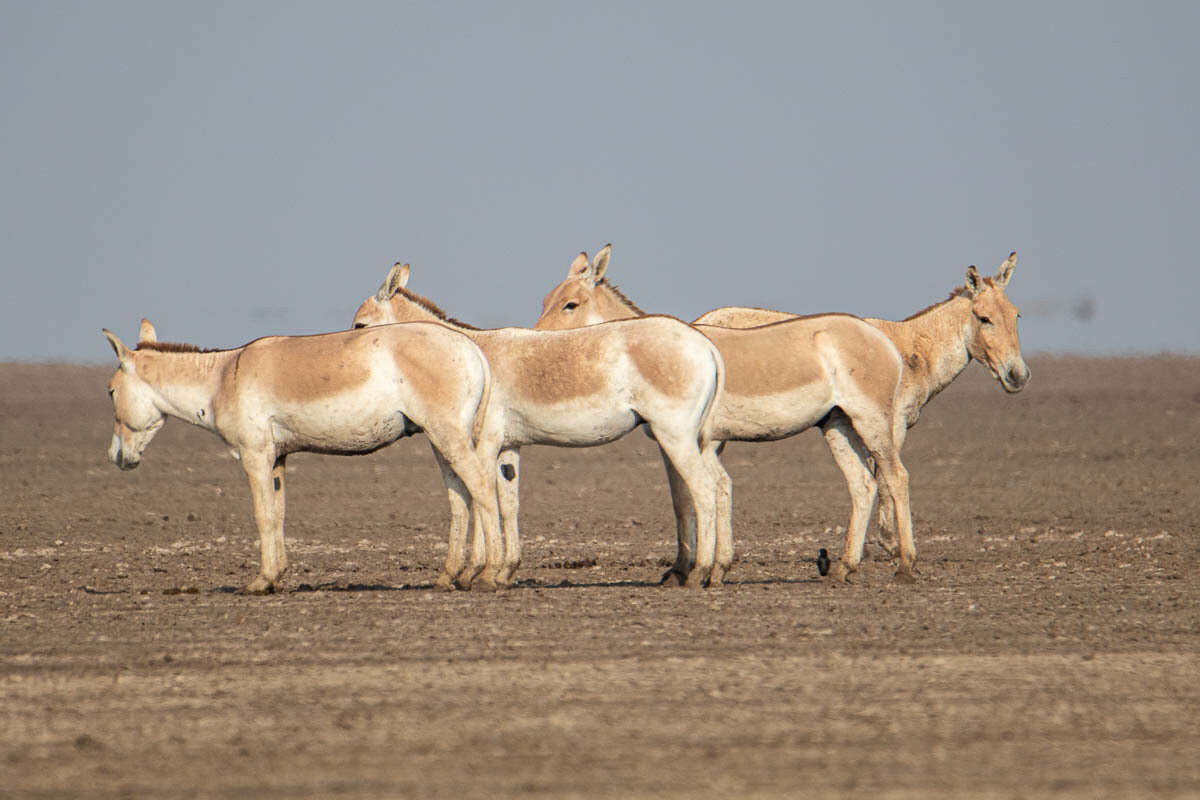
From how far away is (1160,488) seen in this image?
2444 centimetres

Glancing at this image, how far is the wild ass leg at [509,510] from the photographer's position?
13445 millimetres

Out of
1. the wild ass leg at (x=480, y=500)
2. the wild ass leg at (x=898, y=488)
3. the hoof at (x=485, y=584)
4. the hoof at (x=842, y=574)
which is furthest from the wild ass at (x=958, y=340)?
the hoof at (x=485, y=584)

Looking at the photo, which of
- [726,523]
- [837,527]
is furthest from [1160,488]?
[726,523]

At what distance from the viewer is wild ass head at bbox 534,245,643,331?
631 inches

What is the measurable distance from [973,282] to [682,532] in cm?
394

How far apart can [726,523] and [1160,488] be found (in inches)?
524

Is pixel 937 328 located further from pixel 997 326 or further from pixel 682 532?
pixel 682 532

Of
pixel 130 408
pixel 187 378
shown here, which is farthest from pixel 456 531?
pixel 130 408

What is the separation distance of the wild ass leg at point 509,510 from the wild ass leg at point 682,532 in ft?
4.56

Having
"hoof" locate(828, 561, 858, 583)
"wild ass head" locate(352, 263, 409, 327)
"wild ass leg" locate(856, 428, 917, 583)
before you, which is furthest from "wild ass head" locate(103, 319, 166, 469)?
"wild ass leg" locate(856, 428, 917, 583)

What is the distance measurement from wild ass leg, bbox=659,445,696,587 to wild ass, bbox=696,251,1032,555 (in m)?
2.17

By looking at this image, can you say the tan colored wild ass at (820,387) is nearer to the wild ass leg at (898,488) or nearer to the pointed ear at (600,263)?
the wild ass leg at (898,488)

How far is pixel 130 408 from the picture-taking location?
1384cm

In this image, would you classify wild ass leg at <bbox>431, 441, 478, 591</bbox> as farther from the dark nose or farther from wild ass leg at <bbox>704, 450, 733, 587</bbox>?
the dark nose
